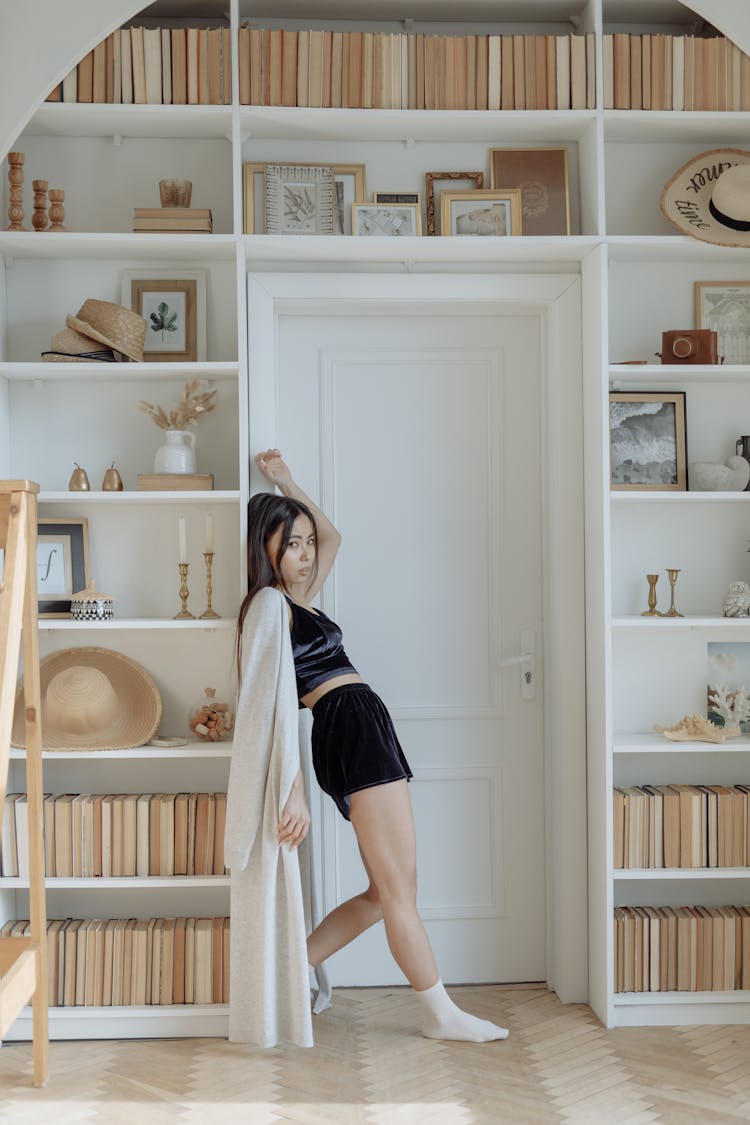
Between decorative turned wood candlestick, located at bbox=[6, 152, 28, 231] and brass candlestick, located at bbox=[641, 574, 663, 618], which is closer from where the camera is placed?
decorative turned wood candlestick, located at bbox=[6, 152, 28, 231]

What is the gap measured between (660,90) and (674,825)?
216cm

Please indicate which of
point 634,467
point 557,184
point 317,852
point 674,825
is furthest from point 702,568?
Result: point 317,852

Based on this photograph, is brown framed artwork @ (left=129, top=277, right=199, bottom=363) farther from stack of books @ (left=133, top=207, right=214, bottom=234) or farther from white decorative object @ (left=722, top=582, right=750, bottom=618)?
white decorative object @ (left=722, top=582, right=750, bottom=618)

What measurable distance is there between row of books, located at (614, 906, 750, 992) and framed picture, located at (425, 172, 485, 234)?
2199 millimetres

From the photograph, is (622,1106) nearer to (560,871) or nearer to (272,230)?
(560,871)

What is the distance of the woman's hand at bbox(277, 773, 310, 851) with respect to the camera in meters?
2.79

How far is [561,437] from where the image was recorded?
3.23 metres

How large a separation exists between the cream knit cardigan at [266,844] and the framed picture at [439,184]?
129 cm

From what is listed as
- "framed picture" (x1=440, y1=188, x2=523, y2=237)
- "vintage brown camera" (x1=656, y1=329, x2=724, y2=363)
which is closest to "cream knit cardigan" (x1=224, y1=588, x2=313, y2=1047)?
"framed picture" (x1=440, y1=188, x2=523, y2=237)

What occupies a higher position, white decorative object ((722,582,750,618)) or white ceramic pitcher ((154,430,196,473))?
white ceramic pitcher ((154,430,196,473))

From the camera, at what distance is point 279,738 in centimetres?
280

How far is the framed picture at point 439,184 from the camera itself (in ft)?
10.5

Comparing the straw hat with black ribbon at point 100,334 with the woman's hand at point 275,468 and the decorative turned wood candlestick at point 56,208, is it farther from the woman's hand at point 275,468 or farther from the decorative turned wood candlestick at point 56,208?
the woman's hand at point 275,468

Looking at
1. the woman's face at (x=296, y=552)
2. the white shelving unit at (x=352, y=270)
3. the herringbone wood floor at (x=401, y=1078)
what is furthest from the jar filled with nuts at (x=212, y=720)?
the herringbone wood floor at (x=401, y=1078)
